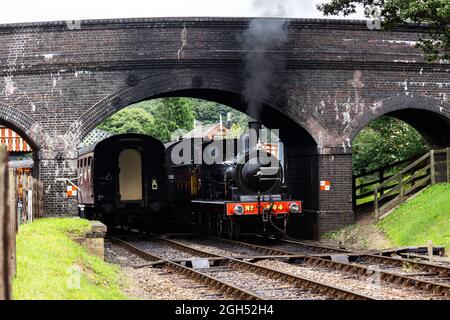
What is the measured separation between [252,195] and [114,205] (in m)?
5.42

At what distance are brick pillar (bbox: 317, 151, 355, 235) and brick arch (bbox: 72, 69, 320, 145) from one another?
792 mm

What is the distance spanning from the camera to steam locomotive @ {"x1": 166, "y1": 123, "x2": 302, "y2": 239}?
68.9ft

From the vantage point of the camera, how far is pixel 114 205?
80.9ft

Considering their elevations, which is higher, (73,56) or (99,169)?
(73,56)

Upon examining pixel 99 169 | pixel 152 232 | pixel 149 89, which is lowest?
pixel 152 232

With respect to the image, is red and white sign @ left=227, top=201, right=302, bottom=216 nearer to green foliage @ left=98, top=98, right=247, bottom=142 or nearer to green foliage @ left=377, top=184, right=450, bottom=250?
green foliage @ left=377, top=184, right=450, bottom=250

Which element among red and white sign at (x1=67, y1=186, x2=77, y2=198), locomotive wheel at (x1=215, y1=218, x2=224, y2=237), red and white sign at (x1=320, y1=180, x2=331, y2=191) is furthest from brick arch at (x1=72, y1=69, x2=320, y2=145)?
locomotive wheel at (x1=215, y1=218, x2=224, y2=237)

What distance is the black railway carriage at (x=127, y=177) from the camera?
24.7 m

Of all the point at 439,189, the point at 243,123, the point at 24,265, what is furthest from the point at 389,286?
the point at 243,123

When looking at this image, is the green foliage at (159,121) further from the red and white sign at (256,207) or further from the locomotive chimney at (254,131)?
the red and white sign at (256,207)

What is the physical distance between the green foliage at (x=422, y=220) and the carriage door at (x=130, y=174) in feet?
25.8

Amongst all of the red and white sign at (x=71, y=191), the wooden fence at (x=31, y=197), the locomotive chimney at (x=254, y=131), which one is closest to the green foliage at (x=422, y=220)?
the locomotive chimney at (x=254, y=131)

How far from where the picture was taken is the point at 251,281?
1402 centimetres
